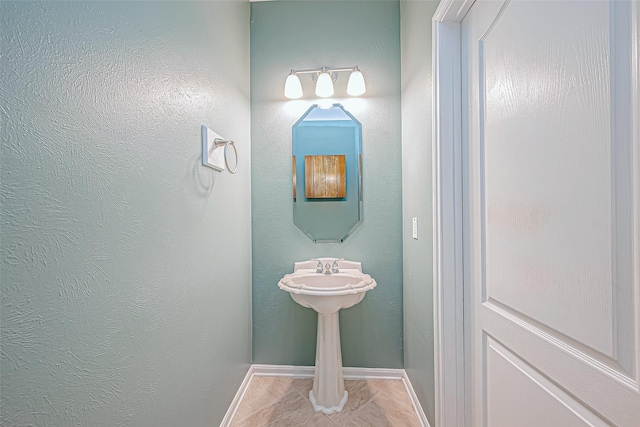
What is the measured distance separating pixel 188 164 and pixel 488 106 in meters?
1.09

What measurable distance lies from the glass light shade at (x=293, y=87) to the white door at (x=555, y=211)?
111cm

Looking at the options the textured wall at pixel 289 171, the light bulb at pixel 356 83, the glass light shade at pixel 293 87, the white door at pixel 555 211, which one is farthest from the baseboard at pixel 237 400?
the light bulb at pixel 356 83

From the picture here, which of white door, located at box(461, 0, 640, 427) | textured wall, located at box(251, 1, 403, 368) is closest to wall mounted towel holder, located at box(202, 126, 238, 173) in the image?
textured wall, located at box(251, 1, 403, 368)

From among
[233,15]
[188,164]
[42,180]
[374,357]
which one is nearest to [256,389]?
[374,357]

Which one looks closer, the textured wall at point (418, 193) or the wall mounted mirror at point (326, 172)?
the textured wall at point (418, 193)

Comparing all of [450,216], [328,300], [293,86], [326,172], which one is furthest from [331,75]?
[328,300]

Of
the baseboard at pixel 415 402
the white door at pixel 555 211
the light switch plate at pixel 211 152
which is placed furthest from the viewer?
the baseboard at pixel 415 402

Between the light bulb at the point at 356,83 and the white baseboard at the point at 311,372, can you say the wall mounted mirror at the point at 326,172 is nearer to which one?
the light bulb at the point at 356,83

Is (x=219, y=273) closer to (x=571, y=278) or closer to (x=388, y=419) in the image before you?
(x=388, y=419)

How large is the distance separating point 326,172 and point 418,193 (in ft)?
2.28

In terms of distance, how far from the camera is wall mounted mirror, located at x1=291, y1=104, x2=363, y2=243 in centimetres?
197

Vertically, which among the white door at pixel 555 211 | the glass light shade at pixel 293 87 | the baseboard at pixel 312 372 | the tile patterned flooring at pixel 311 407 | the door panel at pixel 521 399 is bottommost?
the tile patterned flooring at pixel 311 407

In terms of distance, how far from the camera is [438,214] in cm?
116

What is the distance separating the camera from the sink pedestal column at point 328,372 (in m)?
1.63
